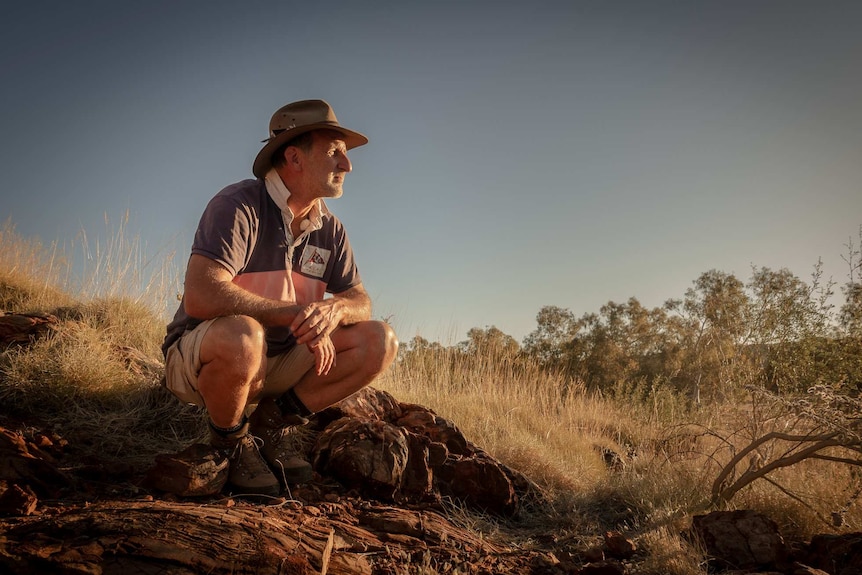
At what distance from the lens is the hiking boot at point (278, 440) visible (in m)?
3.55

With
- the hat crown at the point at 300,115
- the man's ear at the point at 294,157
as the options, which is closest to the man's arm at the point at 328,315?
the man's ear at the point at 294,157

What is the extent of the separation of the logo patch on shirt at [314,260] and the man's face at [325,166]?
1.14 feet

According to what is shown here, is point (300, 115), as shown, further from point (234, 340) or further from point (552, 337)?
point (552, 337)

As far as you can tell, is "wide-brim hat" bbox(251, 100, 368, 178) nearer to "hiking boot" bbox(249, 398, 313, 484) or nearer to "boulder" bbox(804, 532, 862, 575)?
"hiking boot" bbox(249, 398, 313, 484)

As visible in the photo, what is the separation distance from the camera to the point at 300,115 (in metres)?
3.76

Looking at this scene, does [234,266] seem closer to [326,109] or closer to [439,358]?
[326,109]

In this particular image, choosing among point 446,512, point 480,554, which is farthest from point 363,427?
point 480,554

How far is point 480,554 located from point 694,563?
1.04m

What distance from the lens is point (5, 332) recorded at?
5.09m

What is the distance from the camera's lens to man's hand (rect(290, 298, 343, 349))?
327cm

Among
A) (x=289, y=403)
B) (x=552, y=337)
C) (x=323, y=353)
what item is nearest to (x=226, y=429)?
(x=289, y=403)

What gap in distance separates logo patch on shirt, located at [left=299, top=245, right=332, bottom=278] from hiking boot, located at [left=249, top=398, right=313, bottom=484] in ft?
2.68

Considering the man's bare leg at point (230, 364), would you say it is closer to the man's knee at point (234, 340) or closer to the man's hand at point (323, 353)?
the man's knee at point (234, 340)

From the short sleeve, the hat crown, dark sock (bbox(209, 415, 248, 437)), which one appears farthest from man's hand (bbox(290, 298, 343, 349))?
the hat crown
